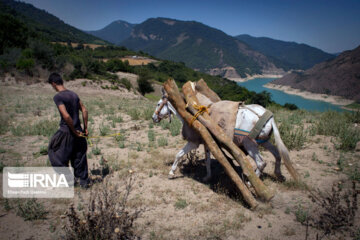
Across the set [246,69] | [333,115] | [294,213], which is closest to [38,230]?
[294,213]

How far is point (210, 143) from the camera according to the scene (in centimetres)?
371

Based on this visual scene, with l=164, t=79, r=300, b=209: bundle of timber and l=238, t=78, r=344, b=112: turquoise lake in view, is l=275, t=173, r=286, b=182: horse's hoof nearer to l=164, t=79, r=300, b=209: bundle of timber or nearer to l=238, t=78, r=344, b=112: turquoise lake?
l=164, t=79, r=300, b=209: bundle of timber

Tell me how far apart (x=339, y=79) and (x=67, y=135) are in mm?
82546

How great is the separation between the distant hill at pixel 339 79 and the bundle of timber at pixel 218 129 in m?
63.7

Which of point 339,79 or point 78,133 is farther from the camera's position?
point 339,79

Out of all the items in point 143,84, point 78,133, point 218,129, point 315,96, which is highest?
point 315,96

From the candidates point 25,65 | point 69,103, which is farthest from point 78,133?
point 25,65

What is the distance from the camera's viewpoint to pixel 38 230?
3.00m

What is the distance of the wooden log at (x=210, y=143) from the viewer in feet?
11.3

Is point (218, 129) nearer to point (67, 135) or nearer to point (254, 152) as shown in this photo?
point (254, 152)

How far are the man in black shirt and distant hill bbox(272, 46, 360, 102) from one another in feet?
216

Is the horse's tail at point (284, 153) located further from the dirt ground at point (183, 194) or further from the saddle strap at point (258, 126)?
the dirt ground at point (183, 194)

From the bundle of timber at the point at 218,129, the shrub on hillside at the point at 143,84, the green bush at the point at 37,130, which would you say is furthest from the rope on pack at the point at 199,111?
the shrub on hillside at the point at 143,84

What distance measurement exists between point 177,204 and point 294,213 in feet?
6.78
